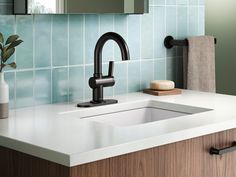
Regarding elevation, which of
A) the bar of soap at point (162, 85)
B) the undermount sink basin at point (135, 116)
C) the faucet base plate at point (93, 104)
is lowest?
the undermount sink basin at point (135, 116)

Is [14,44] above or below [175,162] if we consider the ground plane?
above

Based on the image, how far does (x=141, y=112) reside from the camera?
268 cm

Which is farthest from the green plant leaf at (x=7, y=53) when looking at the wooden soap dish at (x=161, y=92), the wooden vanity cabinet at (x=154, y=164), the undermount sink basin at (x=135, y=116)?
the wooden soap dish at (x=161, y=92)

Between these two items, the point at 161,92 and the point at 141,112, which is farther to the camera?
the point at 161,92

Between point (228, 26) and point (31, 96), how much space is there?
2.06 meters

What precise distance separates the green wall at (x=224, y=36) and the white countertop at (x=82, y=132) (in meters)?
1.66

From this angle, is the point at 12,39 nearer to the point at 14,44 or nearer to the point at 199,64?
the point at 14,44

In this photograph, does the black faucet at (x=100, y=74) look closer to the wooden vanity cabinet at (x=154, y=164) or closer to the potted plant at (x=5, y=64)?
the potted plant at (x=5, y=64)

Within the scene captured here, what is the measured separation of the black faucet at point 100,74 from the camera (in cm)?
247

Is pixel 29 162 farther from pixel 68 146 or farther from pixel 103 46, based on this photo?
pixel 103 46

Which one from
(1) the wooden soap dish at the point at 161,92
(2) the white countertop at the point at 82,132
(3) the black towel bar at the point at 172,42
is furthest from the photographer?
(3) the black towel bar at the point at 172,42

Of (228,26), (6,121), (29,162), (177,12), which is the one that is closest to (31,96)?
(6,121)

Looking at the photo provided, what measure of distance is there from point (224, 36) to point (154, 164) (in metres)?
2.31

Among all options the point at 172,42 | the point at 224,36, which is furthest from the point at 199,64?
the point at 224,36
